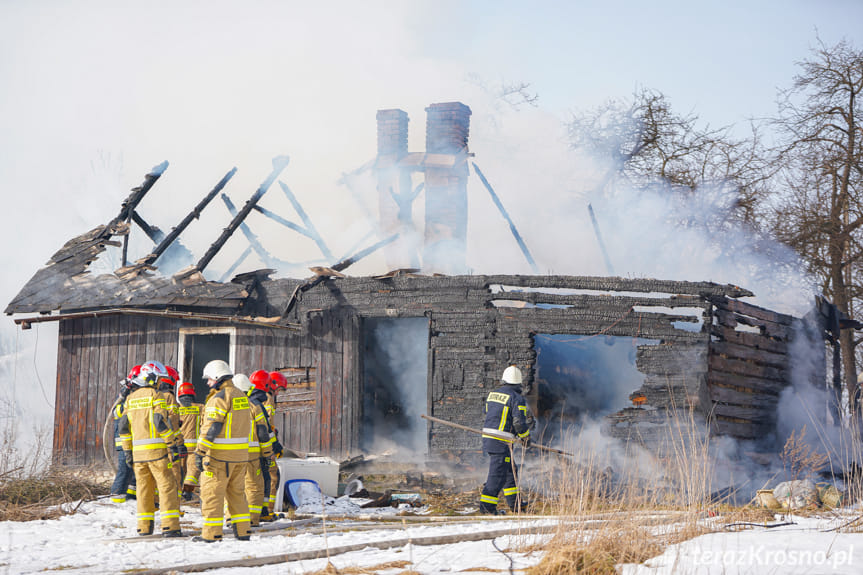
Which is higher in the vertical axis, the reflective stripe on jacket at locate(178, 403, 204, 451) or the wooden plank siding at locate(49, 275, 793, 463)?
the wooden plank siding at locate(49, 275, 793, 463)

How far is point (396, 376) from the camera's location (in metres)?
13.6

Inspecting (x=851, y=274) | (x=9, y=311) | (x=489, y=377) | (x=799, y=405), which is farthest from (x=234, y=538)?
(x=851, y=274)

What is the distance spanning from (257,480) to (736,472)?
6993 mm

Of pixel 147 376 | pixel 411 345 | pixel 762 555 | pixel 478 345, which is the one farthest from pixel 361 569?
pixel 411 345

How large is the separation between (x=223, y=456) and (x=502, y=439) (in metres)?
3.32

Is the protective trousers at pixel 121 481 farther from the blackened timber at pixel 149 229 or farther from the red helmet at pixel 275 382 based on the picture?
the blackened timber at pixel 149 229

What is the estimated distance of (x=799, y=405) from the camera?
43.7 feet

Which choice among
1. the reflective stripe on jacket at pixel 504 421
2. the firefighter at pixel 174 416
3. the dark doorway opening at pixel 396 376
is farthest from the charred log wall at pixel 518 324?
the firefighter at pixel 174 416

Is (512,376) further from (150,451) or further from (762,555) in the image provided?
(762,555)

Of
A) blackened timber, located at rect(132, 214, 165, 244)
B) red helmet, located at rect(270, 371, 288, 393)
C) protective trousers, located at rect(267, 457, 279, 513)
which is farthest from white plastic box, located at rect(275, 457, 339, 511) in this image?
blackened timber, located at rect(132, 214, 165, 244)

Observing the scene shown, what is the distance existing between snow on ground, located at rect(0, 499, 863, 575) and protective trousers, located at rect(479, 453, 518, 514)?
93 centimetres

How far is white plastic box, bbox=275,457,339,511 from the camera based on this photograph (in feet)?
Result: 32.0

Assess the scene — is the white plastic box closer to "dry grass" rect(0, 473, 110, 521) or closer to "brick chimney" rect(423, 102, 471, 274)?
"dry grass" rect(0, 473, 110, 521)

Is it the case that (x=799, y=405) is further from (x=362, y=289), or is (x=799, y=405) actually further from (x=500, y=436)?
(x=362, y=289)
